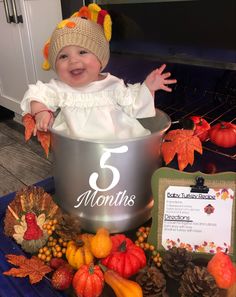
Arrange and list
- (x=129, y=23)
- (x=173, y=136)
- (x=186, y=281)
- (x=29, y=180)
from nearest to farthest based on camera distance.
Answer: (x=186, y=281) < (x=173, y=136) < (x=129, y=23) < (x=29, y=180)

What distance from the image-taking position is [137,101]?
701mm

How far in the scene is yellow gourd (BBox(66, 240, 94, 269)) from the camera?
1.85 ft

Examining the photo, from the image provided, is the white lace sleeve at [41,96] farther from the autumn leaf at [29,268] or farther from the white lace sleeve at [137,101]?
the autumn leaf at [29,268]

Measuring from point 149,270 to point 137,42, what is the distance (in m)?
0.53

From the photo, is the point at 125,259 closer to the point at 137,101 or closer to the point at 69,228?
the point at 69,228

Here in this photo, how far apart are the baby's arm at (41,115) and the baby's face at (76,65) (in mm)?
85

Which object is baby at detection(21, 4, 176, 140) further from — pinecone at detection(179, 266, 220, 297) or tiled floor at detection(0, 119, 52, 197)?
tiled floor at detection(0, 119, 52, 197)

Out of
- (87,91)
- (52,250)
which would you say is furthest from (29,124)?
(52,250)

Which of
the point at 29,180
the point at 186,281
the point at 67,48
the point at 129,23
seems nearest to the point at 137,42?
the point at 129,23

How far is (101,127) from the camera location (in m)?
0.69

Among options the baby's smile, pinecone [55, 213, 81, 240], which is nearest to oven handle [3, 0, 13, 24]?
the baby's smile

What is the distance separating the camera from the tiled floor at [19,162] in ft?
4.87

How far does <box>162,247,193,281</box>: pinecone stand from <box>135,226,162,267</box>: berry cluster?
0.02 metres

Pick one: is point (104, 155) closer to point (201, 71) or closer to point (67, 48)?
point (67, 48)
